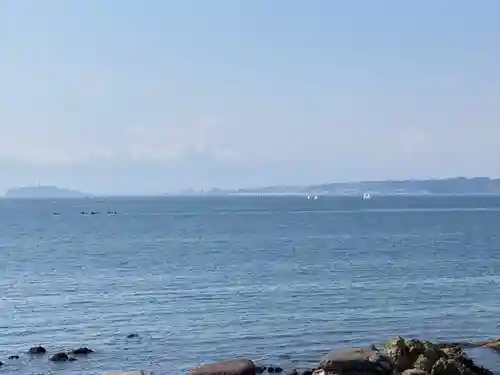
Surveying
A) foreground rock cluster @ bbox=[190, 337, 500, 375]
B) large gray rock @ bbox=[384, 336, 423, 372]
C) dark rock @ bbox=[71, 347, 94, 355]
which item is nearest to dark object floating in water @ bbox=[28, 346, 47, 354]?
dark rock @ bbox=[71, 347, 94, 355]

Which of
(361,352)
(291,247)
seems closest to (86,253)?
(291,247)

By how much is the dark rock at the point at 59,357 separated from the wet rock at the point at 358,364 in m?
13.0

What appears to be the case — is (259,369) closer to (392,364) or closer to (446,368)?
(392,364)

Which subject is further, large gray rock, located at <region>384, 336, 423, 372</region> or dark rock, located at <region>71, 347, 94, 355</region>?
dark rock, located at <region>71, 347, 94, 355</region>

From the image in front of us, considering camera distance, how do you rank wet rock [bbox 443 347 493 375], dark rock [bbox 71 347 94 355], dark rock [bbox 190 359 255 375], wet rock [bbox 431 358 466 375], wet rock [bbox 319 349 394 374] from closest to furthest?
wet rock [bbox 319 349 394 374] → wet rock [bbox 431 358 466 375] → dark rock [bbox 190 359 255 375] → wet rock [bbox 443 347 493 375] → dark rock [bbox 71 347 94 355]

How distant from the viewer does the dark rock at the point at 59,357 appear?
36438mm

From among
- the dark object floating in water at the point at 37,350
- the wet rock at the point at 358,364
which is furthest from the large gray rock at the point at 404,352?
the dark object floating in water at the point at 37,350

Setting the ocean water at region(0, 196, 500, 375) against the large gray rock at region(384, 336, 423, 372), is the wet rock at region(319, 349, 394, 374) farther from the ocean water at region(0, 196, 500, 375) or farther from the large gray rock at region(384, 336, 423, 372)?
the ocean water at region(0, 196, 500, 375)

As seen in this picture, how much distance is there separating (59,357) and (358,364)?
14.7m

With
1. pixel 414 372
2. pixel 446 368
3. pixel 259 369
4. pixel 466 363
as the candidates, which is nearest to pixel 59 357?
pixel 259 369

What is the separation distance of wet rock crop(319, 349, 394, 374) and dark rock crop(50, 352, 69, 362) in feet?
42.6

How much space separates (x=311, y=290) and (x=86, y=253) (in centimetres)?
4555

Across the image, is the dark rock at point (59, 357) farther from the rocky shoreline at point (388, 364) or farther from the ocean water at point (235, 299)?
the rocky shoreline at point (388, 364)

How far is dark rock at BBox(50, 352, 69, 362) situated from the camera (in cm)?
3644
